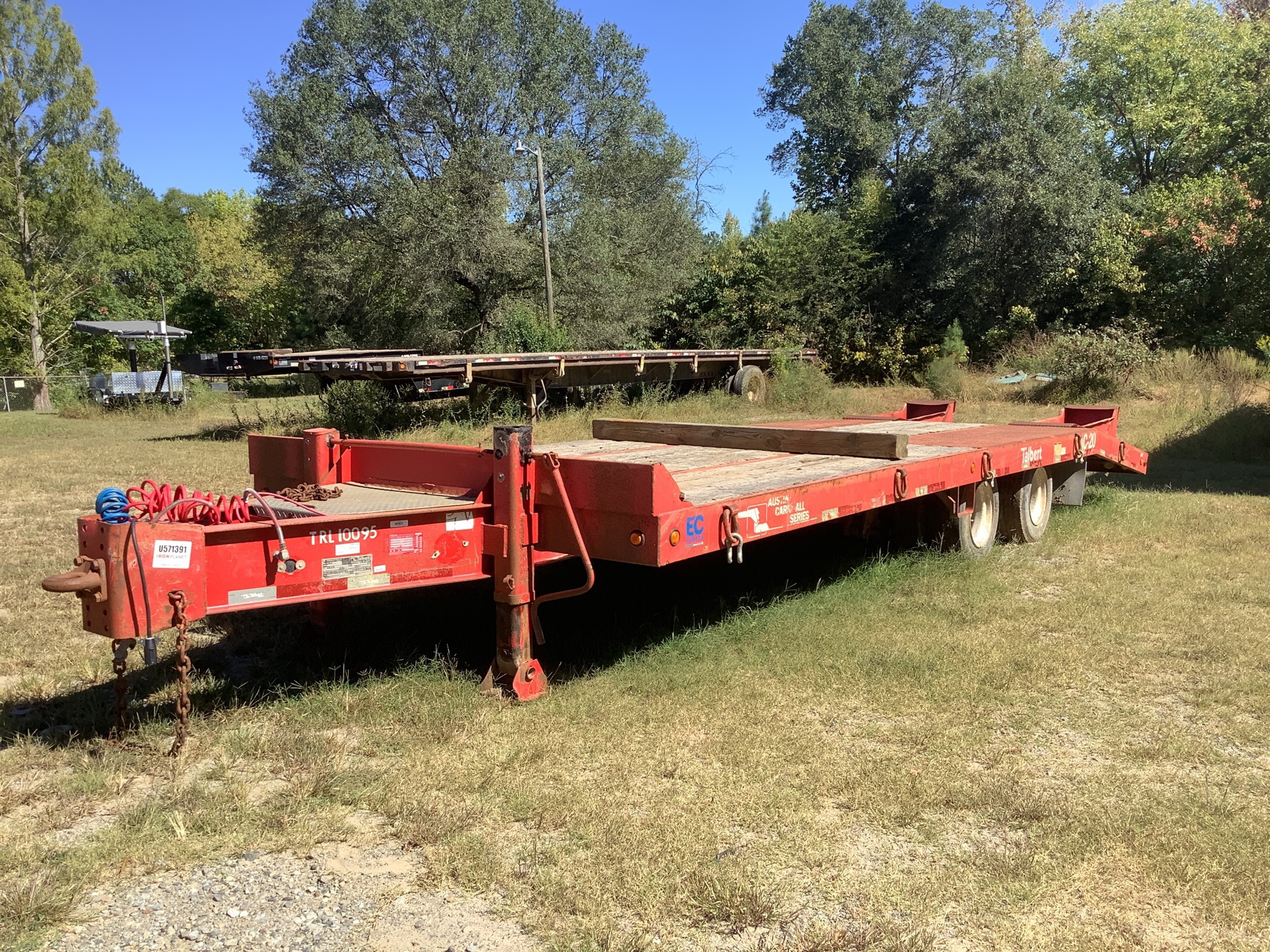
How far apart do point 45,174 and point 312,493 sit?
30233mm

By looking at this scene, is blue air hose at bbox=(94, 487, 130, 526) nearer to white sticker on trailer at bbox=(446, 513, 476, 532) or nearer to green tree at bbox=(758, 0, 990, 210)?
white sticker on trailer at bbox=(446, 513, 476, 532)

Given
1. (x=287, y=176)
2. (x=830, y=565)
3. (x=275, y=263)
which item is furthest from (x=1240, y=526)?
(x=275, y=263)

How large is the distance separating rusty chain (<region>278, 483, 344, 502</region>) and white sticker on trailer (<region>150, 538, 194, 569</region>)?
106cm

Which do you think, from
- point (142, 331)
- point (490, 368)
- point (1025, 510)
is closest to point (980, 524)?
point (1025, 510)

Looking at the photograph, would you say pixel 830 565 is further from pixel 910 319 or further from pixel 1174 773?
pixel 910 319

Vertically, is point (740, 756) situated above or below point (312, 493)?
below

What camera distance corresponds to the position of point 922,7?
3697 centimetres

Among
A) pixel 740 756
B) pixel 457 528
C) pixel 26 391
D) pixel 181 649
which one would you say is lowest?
pixel 740 756

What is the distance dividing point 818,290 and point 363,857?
23.0m

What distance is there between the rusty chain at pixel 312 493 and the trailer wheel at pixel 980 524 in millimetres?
4013

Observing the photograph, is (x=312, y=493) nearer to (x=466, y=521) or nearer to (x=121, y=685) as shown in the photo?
(x=466, y=521)

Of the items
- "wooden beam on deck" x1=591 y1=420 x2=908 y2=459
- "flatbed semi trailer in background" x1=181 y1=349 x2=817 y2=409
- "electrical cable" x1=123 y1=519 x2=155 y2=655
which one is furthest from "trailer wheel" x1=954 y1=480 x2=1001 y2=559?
"flatbed semi trailer in background" x1=181 y1=349 x2=817 y2=409

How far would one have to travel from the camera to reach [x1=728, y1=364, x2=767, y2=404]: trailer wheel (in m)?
18.2

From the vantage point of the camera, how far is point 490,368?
43.9 ft
